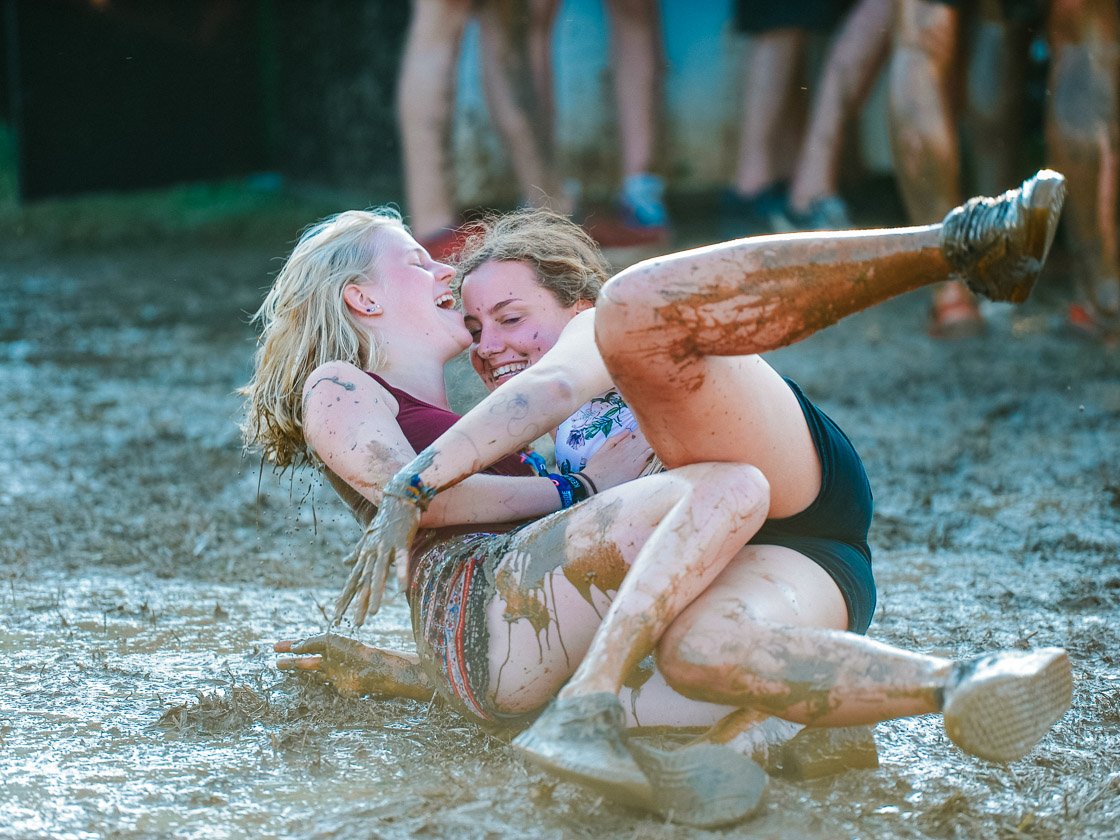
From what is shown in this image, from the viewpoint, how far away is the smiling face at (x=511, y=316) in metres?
2.53

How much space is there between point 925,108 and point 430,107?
188 cm

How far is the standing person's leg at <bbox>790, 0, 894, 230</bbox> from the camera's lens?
6.07 m

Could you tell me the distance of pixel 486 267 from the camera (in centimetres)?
260

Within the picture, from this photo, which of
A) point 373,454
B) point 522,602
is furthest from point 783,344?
point 373,454

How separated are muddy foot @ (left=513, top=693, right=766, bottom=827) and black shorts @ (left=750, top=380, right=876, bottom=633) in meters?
0.39

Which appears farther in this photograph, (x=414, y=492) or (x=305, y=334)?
(x=305, y=334)

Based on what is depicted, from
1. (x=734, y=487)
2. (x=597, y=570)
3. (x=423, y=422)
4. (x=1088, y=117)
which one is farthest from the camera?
(x=1088, y=117)

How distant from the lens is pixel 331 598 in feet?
9.90

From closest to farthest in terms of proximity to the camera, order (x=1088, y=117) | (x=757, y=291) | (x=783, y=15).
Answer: (x=757, y=291)
(x=1088, y=117)
(x=783, y=15)

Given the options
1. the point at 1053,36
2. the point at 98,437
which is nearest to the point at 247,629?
the point at 98,437

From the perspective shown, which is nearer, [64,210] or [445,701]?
[445,701]

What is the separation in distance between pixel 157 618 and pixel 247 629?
0.20m

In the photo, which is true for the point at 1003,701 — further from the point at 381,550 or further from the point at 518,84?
the point at 518,84

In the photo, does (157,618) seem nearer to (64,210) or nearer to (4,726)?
(4,726)
